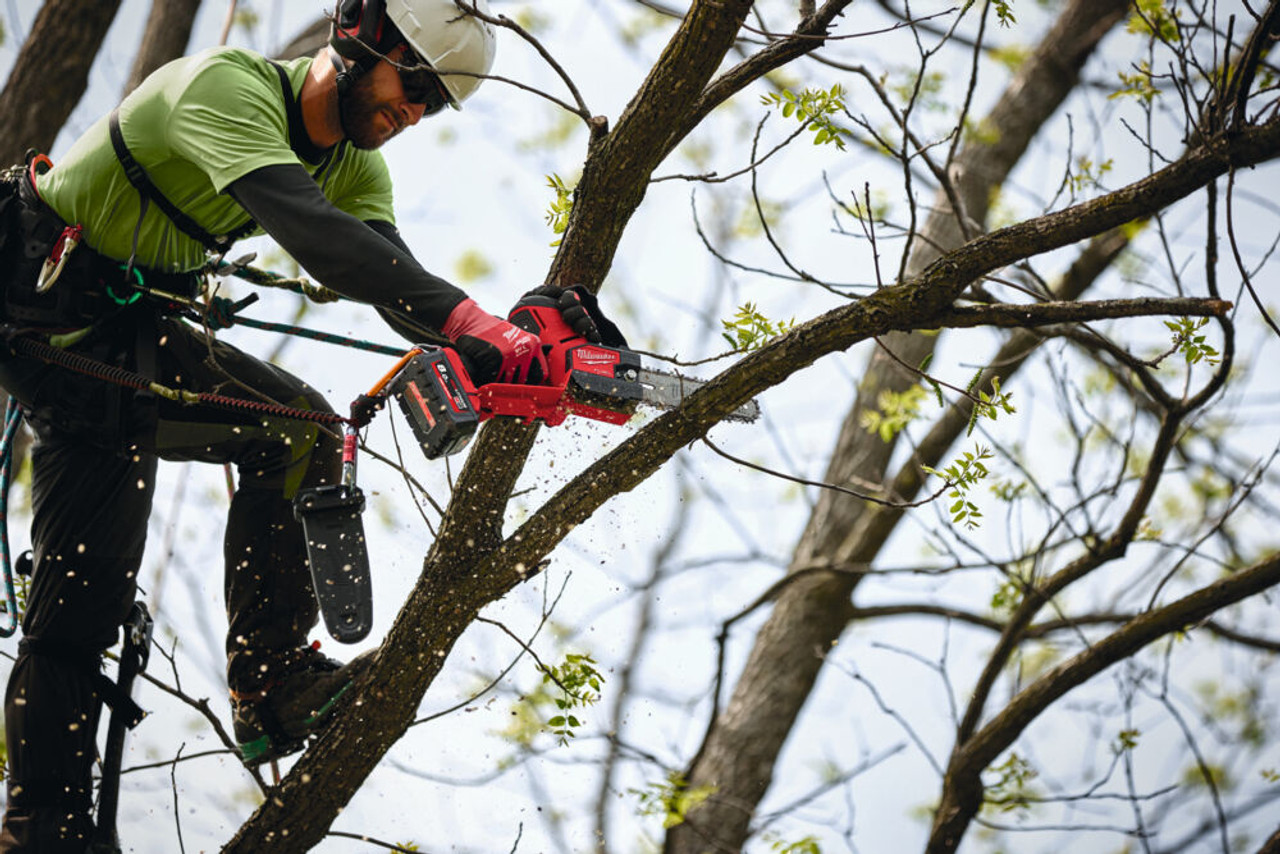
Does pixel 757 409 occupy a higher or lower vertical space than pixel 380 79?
lower

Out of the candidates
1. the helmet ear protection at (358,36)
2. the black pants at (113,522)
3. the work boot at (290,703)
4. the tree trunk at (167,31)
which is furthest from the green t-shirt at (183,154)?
the tree trunk at (167,31)

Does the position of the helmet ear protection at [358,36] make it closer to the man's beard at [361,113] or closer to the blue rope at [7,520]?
the man's beard at [361,113]

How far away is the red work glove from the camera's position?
2438mm

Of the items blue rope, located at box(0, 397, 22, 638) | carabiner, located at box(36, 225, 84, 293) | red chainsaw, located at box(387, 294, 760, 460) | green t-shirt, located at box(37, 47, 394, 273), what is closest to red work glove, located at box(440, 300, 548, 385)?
red chainsaw, located at box(387, 294, 760, 460)

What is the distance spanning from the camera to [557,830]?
27.6 ft

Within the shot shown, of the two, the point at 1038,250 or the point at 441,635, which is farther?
the point at 441,635

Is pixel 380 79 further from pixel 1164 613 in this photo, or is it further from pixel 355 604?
pixel 1164 613

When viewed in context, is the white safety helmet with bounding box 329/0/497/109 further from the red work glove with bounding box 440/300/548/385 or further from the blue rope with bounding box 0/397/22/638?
the blue rope with bounding box 0/397/22/638

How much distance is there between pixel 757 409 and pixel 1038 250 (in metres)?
0.74

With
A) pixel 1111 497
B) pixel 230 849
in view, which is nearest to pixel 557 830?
pixel 1111 497

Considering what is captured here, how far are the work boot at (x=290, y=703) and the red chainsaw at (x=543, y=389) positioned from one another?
802 millimetres

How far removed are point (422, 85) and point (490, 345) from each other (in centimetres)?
101

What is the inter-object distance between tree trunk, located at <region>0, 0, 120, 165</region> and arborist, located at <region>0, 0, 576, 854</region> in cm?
235

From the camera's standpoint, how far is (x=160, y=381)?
2951 millimetres
